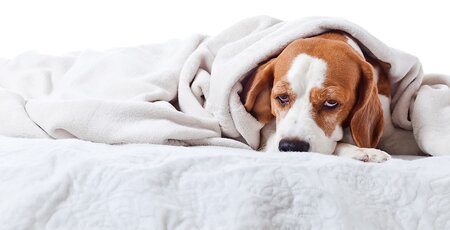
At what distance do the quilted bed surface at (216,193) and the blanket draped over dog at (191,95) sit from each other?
1.27 feet

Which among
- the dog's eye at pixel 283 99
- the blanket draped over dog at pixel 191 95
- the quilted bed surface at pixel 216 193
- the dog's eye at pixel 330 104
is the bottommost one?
the blanket draped over dog at pixel 191 95

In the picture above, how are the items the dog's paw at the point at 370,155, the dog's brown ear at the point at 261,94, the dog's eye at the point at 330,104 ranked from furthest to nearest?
1. the dog's brown ear at the point at 261,94
2. the dog's eye at the point at 330,104
3. the dog's paw at the point at 370,155

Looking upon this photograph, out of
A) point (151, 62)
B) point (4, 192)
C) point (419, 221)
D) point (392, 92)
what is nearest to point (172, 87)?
point (151, 62)

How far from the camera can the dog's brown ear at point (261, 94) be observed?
1.74 meters

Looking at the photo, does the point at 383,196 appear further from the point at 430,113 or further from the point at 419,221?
the point at 430,113

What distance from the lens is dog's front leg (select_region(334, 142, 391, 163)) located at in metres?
1.51

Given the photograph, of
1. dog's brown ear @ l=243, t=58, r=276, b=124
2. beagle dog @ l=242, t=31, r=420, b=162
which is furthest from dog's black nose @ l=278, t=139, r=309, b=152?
dog's brown ear @ l=243, t=58, r=276, b=124

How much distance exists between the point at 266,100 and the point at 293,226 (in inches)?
26.6

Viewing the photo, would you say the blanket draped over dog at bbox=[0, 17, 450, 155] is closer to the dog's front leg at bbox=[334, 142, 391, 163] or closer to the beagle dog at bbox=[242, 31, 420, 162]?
the beagle dog at bbox=[242, 31, 420, 162]

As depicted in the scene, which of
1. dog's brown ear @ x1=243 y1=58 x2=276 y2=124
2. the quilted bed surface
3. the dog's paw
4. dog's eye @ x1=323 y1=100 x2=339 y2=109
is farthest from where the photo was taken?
dog's brown ear @ x1=243 y1=58 x2=276 y2=124

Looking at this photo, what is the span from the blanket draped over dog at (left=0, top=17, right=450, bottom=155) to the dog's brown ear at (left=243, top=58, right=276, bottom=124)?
0.02 metres

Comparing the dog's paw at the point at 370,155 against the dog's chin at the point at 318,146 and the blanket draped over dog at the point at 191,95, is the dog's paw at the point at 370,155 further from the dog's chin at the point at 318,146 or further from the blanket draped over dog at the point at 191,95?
the blanket draped over dog at the point at 191,95

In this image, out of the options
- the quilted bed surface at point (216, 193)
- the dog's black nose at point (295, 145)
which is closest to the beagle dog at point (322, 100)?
the dog's black nose at point (295, 145)

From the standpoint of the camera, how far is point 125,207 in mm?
1134
